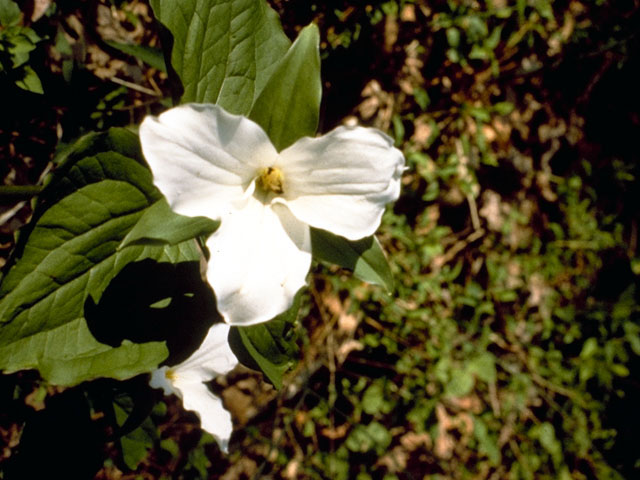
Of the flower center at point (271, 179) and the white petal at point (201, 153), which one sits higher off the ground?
the white petal at point (201, 153)

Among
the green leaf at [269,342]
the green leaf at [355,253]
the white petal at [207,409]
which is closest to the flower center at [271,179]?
the green leaf at [355,253]

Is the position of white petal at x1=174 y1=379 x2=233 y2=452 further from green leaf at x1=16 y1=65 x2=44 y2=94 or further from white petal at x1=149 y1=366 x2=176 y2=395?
green leaf at x1=16 y1=65 x2=44 y2=94

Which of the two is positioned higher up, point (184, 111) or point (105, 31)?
point (184, 111)

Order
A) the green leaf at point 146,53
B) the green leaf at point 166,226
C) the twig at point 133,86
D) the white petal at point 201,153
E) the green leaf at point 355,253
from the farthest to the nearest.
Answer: the twig at point 133,86, the green leaf at point 146,53, the green leaf at point 355,253, the green leaf at point 166,226, the white petal at point 201,153

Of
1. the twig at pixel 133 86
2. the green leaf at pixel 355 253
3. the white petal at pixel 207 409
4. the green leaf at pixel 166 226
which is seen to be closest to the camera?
the green leaf at pixel 166 226

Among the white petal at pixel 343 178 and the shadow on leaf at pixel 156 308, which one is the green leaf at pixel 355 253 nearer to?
the white petal at pixel 343 178

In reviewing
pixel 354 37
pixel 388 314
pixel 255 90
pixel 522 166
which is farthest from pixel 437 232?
pixel 255 90

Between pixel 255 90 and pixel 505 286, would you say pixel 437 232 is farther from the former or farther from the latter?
pixel 255 90

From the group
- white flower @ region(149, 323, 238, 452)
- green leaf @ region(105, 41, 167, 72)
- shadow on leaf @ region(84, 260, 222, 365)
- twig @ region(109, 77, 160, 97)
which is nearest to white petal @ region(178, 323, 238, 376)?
white flower @ region(149, 323, 238, 452)
